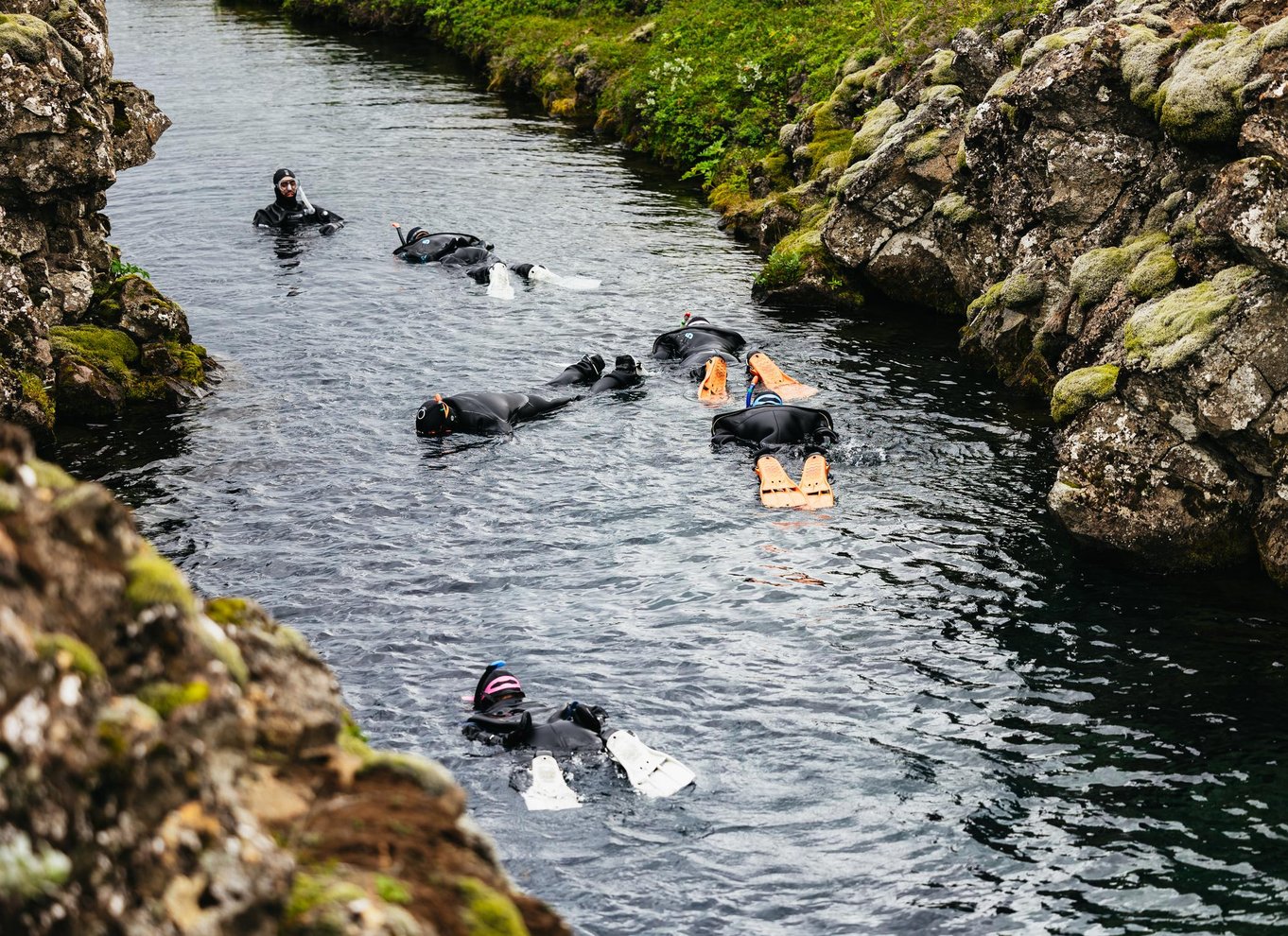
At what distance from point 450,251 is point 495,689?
20666 millimetres

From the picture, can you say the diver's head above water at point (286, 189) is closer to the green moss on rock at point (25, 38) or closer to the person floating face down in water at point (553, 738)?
the green moss on rock at point (25, 38)

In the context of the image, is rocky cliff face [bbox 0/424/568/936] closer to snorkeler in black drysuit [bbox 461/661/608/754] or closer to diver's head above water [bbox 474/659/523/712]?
snorkeler in black drysuit [bbox 461/661/608/754]

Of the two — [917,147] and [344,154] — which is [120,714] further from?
[344,154]

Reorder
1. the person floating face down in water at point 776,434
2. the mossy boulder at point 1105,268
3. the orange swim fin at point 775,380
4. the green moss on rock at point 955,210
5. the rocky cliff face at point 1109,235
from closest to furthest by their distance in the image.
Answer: the rocky cliff face at point 1109,235, the person floating face down in water at point 776,434, the mossy boulder at point 1105,268, the orange swim fin at point 775,380, the green moss on rock at point 955,210

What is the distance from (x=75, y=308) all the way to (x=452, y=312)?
8.48 metres

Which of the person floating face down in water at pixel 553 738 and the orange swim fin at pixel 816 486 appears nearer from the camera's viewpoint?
the person floating face down in water at pixel 553 738

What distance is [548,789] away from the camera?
13.4m

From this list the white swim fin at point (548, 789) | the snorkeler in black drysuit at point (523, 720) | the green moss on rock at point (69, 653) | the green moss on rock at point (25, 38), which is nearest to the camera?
the green moss on rock at point (69, 653)

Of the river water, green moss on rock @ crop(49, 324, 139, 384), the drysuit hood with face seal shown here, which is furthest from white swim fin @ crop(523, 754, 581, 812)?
the drysuit hood with face seal

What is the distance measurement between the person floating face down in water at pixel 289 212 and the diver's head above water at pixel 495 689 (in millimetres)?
23844

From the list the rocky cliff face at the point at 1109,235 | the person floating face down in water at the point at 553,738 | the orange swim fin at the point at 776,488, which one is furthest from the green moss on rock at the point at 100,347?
the rocky cliff face at the point at 1109,235

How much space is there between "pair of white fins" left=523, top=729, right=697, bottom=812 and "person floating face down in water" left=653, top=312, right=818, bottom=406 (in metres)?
11.9

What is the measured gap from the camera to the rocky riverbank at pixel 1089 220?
17312 millimetres

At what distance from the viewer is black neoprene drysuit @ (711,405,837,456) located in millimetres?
22031
